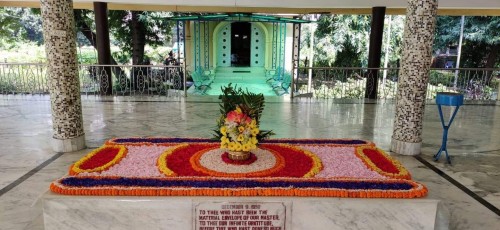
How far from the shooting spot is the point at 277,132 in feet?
19.0

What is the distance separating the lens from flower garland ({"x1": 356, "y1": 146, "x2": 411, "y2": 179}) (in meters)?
3.00

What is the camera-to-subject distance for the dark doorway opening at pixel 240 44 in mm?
14961

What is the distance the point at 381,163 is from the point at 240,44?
12.5m

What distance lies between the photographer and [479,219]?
3092 mm

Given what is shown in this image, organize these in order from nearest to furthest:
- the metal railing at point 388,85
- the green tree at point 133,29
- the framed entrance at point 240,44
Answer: the metal railing at point 388,85 < the green tree at point 133,29 < the framed entrance at point 240,44

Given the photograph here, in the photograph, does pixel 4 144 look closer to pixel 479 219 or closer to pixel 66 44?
pixel 66 44

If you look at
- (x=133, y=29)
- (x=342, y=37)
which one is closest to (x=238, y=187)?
(x=133, y=29)

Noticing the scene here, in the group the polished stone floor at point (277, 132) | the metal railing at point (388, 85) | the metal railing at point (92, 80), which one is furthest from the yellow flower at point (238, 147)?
the metal railing at point (92, 80)

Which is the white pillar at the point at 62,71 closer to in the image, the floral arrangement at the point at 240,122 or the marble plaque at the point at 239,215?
the floral arrangement at the point at 240,122

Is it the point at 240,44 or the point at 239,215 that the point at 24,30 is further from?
the point at 239,215

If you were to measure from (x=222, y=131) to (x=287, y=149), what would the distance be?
0.93 m

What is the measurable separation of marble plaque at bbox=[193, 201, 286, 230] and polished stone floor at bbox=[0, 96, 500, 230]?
1277mm

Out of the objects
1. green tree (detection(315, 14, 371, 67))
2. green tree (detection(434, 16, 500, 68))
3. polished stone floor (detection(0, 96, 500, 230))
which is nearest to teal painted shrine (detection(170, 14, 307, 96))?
green tree (detection(315, 14, 371, 67))

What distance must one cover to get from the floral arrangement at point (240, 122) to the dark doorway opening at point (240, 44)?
483 inches
